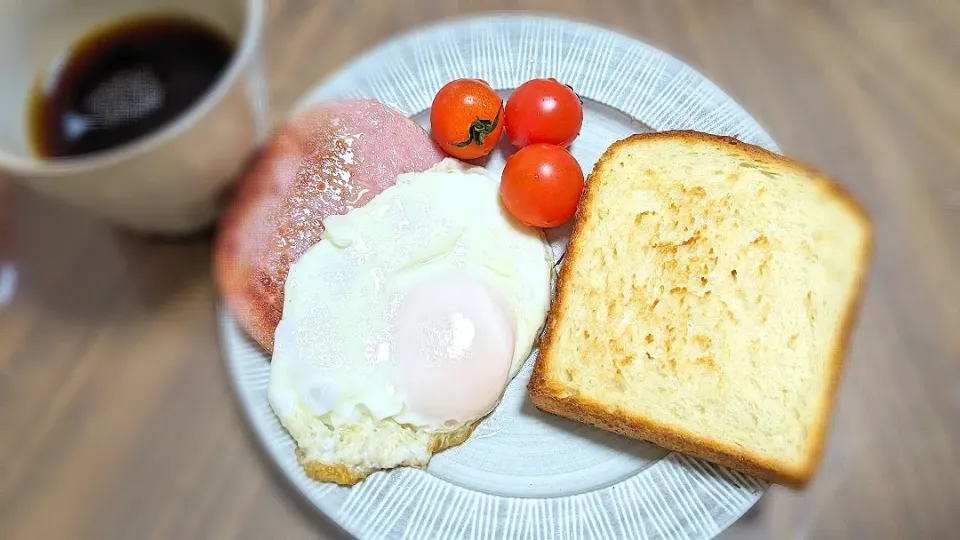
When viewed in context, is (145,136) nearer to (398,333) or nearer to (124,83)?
(124,83)

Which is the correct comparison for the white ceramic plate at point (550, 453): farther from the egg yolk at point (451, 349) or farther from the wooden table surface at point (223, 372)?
the wooden table surface at point (223, 372)

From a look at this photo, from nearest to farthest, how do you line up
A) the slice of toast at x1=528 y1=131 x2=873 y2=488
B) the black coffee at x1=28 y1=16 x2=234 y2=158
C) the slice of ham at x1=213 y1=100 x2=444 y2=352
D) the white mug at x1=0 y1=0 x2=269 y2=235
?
the white mug at x1=0 y1=0 x2=269 y2=235 → the black coffee at x1=28 y1=16 x2=234 y2=158 → the slice of toast at x1=528 y1=131 x2=873 y2=488 → the slice of ham at x1=213 y1=100 x2=444 y2=352

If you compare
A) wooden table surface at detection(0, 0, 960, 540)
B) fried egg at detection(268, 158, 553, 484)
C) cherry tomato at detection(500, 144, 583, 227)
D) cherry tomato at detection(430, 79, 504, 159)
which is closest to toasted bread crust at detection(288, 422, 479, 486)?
fried egg at detection(268, 158, 553, 484)

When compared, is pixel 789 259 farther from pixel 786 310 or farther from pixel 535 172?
pixel 535 172

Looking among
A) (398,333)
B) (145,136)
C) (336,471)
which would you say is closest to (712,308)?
(398,333)

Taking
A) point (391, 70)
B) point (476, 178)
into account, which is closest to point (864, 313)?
point (476, 178)

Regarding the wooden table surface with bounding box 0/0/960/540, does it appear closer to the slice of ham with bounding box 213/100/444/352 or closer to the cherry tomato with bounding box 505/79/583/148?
the slice of ham with bounding box 213/100/444/352

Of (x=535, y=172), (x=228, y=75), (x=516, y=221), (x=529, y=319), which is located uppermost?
(x=228, y=75)

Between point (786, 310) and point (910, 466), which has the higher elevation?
point (786, 310)
